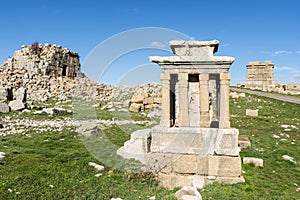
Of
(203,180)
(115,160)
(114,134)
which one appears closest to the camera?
(203,180)

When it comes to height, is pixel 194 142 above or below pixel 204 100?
below

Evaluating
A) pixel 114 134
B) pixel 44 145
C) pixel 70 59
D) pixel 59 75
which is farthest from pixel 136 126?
A: pixel 70 59

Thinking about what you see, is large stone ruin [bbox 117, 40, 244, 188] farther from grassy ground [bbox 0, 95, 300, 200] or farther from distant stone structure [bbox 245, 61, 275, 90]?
distant stone structure [bbox 245, 61, 275, 90]

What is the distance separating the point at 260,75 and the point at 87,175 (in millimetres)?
33365

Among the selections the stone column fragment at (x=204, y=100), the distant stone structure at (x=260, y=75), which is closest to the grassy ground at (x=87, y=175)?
the stone column fragment at (x=204, y=100)

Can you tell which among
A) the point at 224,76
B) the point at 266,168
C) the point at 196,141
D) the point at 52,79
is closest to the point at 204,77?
the point at 224,76

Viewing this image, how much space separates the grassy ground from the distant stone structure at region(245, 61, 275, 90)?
1019 inches

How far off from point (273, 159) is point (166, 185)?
4108 millimetres

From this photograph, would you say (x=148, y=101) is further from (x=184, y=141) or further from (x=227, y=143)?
(x=227, y=143)

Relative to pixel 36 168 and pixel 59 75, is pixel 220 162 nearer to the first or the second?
pixel 36 168

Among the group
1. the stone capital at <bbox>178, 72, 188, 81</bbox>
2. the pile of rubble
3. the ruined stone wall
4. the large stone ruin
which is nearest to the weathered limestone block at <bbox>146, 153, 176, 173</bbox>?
the large stone ruin

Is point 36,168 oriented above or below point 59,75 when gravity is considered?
below

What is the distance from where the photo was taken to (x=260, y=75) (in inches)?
1382

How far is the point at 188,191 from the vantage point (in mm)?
5590
